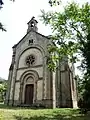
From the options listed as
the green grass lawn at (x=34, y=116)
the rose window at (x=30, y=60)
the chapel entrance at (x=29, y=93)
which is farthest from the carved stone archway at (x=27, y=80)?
the green grass lawn at (x=34, y=116)

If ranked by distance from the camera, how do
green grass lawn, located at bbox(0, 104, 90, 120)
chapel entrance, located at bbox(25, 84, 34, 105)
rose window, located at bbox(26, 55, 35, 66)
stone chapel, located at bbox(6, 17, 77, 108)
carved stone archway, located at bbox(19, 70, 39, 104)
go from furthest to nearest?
rose window, located at bbox(26, 55, 35, 66)
carved stone archway, located at bbox(19, 70, 39, 104)
chapel entrance, located at bbox(25, 84, 34, 105)
stone chapel, located at bbox(6, 17, 77, 108)
green grass lawn, located at bbox(0, 104, 90, 120)

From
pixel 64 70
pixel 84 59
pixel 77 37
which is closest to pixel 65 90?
pixel 64 70

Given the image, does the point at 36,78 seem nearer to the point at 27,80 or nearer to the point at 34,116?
the point at 27,80

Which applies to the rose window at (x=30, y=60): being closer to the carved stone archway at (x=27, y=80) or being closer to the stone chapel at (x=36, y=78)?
the stone chapel at (x=36, y=78)

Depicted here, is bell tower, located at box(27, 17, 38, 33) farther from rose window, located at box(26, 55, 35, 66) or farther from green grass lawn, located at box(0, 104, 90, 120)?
green grass lawn, located at box(0, 104, 90, 120)

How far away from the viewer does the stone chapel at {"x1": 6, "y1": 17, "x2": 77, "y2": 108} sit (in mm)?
23094

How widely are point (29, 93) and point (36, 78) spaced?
2.78 metres

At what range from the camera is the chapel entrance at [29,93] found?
24.2m

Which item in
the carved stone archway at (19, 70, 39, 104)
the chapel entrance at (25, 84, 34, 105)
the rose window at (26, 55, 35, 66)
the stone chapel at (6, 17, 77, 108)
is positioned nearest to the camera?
the stone chapel at (6, 17, 77, 108)

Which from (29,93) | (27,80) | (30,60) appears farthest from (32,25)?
(29,93)

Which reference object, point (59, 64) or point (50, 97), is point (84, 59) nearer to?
point (50, 97)

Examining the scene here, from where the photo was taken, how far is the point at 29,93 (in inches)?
977

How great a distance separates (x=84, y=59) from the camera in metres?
14.7

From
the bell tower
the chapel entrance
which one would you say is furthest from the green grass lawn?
the bell tower
